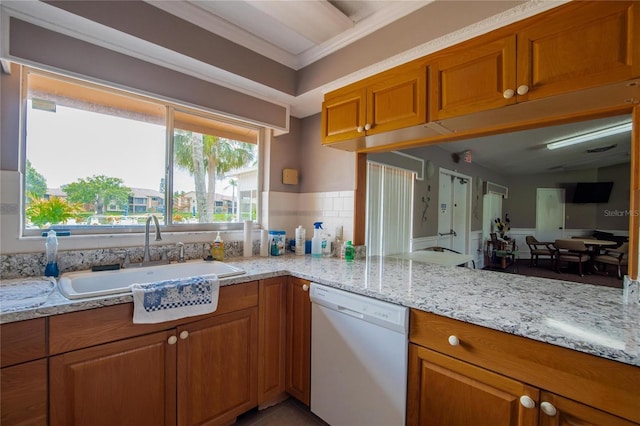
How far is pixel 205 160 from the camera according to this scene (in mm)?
2082

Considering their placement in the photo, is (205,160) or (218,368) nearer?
(218,368)

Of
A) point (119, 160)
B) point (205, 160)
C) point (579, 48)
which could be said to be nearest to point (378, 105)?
point (579, 48)

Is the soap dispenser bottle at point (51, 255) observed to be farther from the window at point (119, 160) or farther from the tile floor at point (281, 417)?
the tile floor at point (281, 417)

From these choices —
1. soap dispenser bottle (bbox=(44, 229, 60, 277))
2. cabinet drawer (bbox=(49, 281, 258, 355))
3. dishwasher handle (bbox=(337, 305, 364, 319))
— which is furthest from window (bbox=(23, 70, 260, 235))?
dishwasher handle (bbox=(337, 305, 364, 319))

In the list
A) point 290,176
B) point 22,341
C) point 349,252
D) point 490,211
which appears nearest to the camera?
point 22,341

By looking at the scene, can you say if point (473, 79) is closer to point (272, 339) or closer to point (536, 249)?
point (536, 249)

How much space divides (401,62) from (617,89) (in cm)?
94

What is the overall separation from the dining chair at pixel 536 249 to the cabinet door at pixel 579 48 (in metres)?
0.80

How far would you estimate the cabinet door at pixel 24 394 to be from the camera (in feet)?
3.00

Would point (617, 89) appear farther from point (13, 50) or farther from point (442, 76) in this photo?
point (13, 50)

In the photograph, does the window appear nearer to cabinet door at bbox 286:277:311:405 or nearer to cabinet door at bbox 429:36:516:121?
cabinet door at bbox 286:277:311:405

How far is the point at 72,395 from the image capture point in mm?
1038

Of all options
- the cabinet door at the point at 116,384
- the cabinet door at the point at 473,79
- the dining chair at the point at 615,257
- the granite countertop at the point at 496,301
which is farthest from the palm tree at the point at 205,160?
the dining chair at the point at 615,257

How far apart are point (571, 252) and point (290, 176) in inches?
77.7
